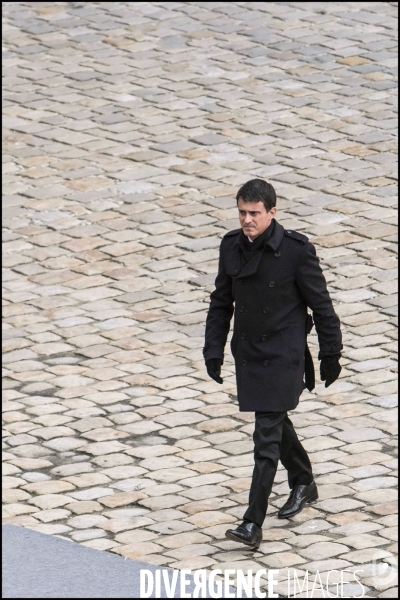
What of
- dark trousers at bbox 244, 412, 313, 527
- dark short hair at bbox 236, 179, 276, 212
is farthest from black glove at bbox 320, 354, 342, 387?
dark short hair at bbox 236, 179, 276, 212

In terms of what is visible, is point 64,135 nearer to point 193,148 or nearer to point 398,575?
point 193,148

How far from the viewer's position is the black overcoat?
6.21 metres

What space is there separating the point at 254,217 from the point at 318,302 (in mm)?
520

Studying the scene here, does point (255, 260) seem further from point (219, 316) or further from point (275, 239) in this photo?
point (219, 316)

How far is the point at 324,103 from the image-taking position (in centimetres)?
1312

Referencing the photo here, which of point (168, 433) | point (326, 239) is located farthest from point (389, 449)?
point (326, 239)

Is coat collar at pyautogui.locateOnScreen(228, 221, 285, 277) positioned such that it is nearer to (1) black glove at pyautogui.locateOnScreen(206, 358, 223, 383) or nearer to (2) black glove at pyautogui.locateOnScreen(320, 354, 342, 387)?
(1) black glove at pyautogui.locateOnScreen(206, 358, 223, 383)

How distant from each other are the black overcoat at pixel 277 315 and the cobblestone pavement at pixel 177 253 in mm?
791

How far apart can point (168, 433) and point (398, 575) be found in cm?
223

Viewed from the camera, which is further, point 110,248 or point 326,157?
point 326,157

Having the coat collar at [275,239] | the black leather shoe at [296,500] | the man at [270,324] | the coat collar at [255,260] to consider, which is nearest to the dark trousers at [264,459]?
the man at [270,324]

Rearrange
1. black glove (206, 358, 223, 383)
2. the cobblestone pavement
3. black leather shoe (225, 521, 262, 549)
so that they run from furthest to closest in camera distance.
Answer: the cobblestone pavement, black glove (206, 358, 223, 383), black leather shoe (225, 521, 262, 549)

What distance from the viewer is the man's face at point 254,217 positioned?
6.12 m

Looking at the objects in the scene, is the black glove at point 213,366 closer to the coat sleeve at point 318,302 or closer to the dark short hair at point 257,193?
the coat sleeve at point 318,302
